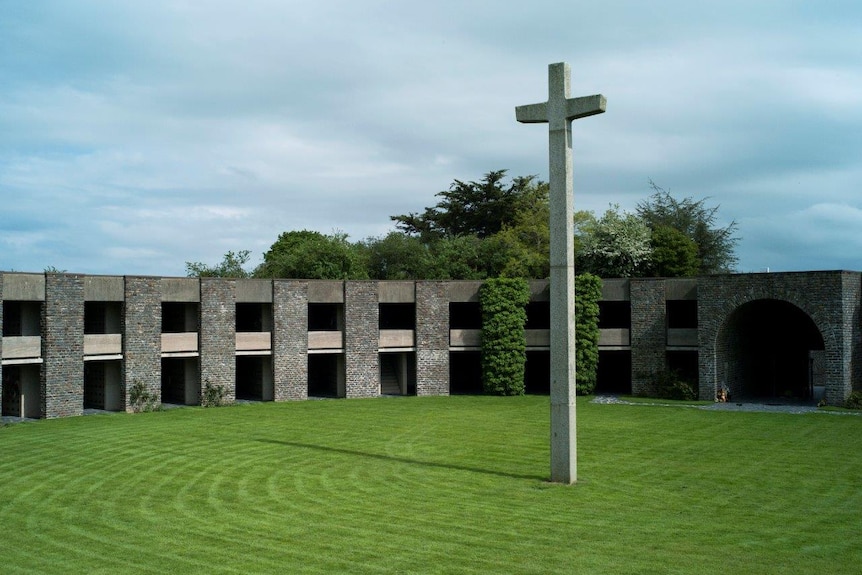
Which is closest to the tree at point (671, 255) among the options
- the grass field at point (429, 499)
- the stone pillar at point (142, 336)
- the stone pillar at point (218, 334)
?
the grass field at point (429, 499)

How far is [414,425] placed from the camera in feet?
90.0

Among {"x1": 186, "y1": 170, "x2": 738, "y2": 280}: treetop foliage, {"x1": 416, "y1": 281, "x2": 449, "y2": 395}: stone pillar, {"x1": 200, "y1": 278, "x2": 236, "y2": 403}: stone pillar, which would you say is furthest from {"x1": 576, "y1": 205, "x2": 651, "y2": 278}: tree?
{"x1": 200, "y1": 278, "x2": 236, "y2": 403}: stone pillar

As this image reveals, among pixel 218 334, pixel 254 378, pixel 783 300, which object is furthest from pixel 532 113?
pixel 254 378

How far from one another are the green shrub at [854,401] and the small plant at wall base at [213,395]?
2625 cm

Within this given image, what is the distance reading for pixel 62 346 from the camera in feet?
104

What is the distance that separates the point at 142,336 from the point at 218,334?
3.42 m

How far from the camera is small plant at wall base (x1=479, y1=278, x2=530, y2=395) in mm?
39281

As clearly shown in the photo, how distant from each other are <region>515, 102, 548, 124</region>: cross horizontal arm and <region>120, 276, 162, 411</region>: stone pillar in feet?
71.0

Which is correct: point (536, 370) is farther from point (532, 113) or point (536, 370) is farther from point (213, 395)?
point (532, 113)

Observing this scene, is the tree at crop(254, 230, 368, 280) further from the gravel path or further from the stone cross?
the stone cross

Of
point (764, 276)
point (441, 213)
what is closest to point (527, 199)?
point (441, 213)

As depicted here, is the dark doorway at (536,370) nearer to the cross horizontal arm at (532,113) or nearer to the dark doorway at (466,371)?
the dark doorway at (466,371)

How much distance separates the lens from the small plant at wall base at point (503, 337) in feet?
129

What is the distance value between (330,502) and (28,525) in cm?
538
